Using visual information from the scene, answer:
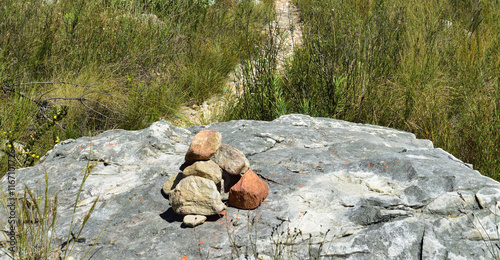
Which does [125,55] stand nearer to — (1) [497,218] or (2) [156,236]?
(2) [156,236]

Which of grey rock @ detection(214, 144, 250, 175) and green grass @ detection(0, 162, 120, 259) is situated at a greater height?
grey rock @ detection(214, 144, 250, 175)

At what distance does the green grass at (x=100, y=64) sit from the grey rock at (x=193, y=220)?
6.38 feet

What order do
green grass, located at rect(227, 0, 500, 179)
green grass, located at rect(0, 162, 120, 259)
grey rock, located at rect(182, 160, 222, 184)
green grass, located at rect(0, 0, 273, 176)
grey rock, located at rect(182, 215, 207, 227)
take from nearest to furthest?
green grass, located at rect(0, 162, 120, 259) → grey rock, located at rect(182, 215, 207, 227) → grey rock, located at rect(182, 160, 222, 184) → green grass, located at rect(227, 0, 500, 179) → green grass, located at rect(0, 0, 273, 176)

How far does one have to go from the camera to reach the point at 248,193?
6.78 ft

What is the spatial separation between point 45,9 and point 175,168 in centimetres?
392

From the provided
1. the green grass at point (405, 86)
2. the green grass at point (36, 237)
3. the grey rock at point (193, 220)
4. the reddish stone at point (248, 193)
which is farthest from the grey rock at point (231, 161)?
the green grass at point (405, 86)

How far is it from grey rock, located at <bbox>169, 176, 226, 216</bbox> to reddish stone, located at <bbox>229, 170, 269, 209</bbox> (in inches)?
3.3

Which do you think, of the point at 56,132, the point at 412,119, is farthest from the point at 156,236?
the point at 412,119

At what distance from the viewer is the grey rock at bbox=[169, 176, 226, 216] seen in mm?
2023

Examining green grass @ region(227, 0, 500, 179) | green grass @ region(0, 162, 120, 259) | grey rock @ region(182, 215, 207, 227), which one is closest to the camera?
green grass @ region(0, 162, 120, 259)

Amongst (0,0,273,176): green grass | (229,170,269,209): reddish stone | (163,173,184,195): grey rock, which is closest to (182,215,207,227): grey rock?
(229,170,269,209): reddish stone

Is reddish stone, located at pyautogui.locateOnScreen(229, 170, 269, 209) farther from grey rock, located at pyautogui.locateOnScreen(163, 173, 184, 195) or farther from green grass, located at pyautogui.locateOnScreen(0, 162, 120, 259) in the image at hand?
green grass, located at pyautogui.locateOnScreen(0, 162, 120, 259)

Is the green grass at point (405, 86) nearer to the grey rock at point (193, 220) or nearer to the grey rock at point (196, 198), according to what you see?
the grey rock at point (196, 198)

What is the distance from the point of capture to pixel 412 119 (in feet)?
12.3
